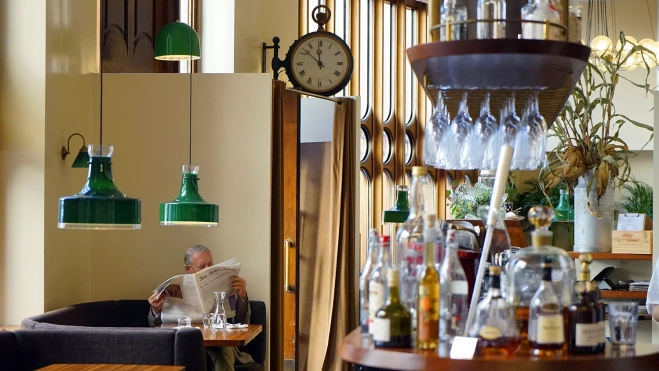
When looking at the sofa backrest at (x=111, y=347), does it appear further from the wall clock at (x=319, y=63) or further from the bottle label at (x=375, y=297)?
the wall clock at (x=319, y=63)

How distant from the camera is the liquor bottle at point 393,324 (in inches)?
101

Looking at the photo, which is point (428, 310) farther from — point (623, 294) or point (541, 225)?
point (623, 294)

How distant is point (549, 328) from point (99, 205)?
1.89 m

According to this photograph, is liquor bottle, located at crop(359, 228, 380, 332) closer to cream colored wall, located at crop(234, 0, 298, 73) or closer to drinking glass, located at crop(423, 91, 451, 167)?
drinking glass, located at crop(423, 91, 451, 167)

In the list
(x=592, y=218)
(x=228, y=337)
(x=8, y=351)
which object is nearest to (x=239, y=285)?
(x=228, y=337)

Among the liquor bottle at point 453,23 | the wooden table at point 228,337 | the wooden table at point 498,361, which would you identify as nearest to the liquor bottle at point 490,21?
the liquor bottle at point 453,23

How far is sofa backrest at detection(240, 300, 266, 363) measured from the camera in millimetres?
6285

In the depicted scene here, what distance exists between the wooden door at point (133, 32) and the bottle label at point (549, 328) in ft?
15.7

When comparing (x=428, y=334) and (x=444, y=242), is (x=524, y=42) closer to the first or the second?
(x=444, y=242)

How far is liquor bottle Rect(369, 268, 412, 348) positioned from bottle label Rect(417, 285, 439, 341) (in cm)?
3

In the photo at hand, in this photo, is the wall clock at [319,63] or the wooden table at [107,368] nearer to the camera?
the wooden table at [107,368]

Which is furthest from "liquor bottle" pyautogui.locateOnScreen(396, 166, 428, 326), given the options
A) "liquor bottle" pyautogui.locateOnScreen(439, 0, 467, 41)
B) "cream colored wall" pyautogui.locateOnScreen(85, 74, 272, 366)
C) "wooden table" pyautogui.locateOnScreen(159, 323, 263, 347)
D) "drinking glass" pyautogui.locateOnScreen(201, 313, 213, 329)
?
"cream colored wall" pyautogui.locateOnScreen(85, 74, 272, 366)

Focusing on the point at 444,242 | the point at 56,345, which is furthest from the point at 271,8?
the point at 444,242

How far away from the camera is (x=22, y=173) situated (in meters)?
5.58
